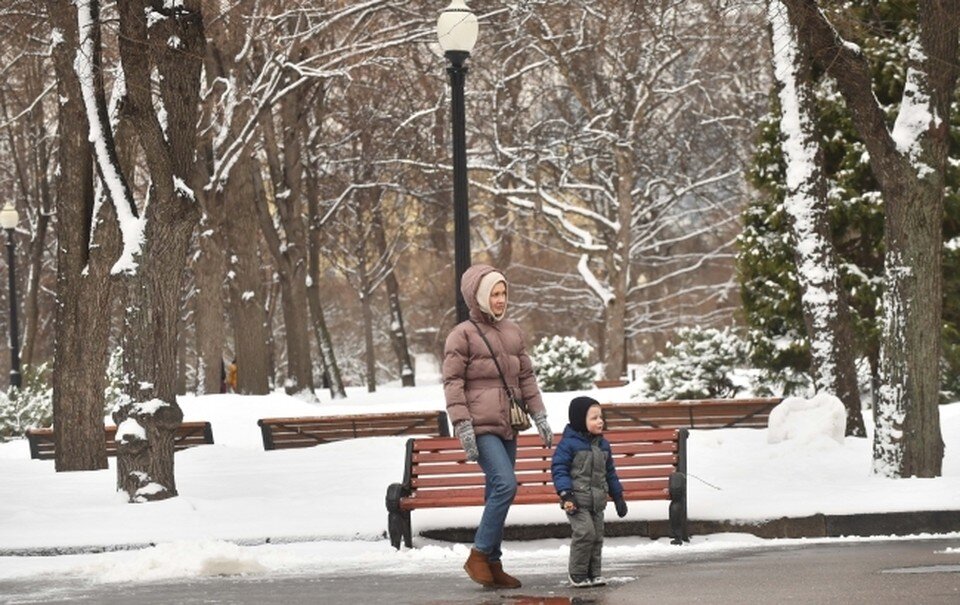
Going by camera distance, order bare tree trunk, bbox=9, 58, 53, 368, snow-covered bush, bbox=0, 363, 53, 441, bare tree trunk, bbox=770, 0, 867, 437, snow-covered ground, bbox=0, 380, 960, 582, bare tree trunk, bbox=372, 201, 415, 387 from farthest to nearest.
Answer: bare tree trunk, bbox=372, 201, 415, 387 < bare tree trunk, bbox=9, 58, 53, 368 < snow-covered bush, bbox=0, 363, 53, 441 < bare tree trunk, bbox=770, 0, 867, 437 < snow-covered ground, bbox=0, 380, 960, 582

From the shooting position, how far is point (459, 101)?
16.5m

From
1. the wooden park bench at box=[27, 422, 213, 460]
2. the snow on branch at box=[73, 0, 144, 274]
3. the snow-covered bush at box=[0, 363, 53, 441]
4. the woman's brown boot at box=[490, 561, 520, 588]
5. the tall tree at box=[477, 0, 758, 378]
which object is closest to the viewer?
the woman's brown boot at box=[490, 561, 520, 588]

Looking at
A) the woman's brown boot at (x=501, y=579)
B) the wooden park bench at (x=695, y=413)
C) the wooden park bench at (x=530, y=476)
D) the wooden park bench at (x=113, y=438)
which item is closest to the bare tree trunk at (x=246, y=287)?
→ the wooden park bench at (x=113, y=438)

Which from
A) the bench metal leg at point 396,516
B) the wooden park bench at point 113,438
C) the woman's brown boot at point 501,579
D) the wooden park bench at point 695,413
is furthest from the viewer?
the wooden park bench at point 113,438

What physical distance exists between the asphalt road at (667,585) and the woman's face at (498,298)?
5.61 ft

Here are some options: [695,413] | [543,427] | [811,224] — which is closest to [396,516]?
[543,427]

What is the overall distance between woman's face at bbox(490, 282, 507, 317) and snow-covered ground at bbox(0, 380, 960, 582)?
1.89 metres

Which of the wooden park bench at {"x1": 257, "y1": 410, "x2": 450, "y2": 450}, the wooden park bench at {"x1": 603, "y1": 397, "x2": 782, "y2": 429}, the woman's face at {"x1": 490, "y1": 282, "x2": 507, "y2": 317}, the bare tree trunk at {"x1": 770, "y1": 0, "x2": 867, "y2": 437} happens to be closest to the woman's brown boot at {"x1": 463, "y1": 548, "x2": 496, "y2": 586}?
the woman's face at {"x1": 490, "y1": 282, "x2": 507, "y2": 317}

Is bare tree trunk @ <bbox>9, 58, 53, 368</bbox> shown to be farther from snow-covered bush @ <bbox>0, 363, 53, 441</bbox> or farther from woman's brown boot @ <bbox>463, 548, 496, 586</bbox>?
woman's brown boot @ <bbox>463, 548, 496, 586</bbox>

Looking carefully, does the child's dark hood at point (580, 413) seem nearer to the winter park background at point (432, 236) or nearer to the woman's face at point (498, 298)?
the woman's face at point (498, 298)

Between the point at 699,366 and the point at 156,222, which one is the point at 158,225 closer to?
the point at 156,222

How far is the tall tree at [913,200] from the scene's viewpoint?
15.3m

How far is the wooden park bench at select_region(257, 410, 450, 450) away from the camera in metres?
23.1

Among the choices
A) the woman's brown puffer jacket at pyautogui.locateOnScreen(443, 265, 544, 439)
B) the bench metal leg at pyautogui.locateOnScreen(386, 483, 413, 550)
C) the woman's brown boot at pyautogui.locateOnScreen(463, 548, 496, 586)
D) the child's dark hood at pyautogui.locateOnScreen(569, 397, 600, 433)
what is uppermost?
the woman's brown puffer jacket at pyautogui.locateOnScreen(443, 265, 544, 439)
